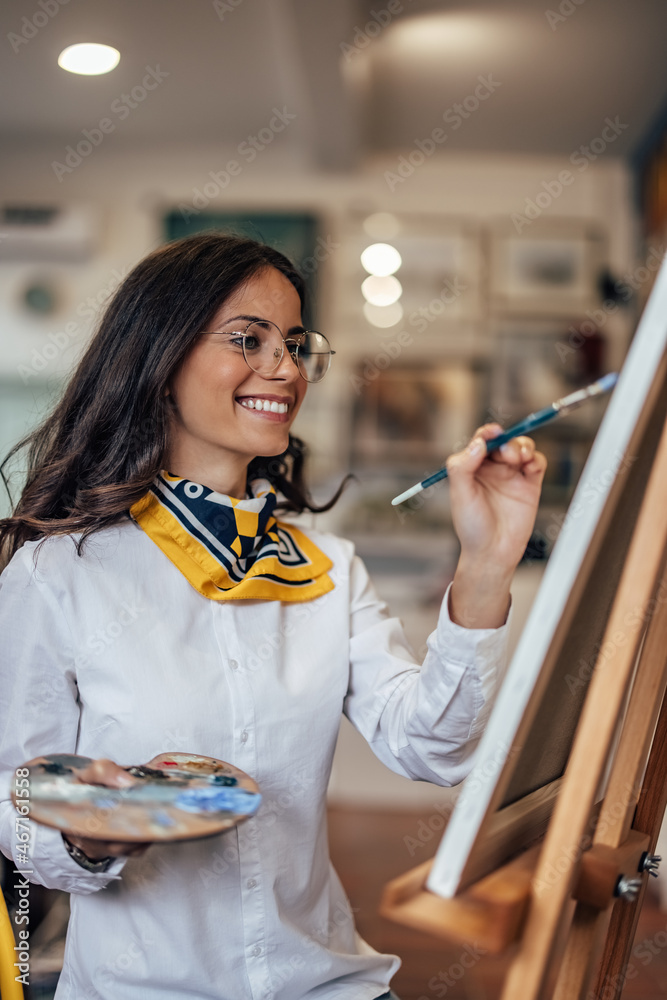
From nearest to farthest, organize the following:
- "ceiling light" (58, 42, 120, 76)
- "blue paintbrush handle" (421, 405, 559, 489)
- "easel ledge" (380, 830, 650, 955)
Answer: "easel ledge" (380, 830, 650, 955)
"blue paintbrush handle" (421, 405, 559, 489)
"ceiling light" (58, 42, 120, 76)

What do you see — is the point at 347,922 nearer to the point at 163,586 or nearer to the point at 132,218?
the point at 163,586

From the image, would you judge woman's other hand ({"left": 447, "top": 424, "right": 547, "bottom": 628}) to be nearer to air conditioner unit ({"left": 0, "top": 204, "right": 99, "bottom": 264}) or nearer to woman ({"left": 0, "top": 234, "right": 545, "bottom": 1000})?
woman ({"left": 0, "top": 234, "right": 545, "bottom": 1000})

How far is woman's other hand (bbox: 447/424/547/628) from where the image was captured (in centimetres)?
92

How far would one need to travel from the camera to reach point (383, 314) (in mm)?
4297

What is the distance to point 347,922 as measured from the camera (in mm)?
1227

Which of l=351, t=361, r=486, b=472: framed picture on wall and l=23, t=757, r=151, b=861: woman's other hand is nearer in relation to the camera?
l=23, t=757, r=151, b=861: woman's other hand

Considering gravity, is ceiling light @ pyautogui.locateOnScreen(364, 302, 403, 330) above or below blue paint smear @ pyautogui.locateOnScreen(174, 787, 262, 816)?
above

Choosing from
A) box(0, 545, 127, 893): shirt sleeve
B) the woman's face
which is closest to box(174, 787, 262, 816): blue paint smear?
box(0, 545, 127, 893): shirt sleeve

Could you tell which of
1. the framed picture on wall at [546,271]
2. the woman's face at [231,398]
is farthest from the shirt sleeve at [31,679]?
the framed picture on wall at [546,271]

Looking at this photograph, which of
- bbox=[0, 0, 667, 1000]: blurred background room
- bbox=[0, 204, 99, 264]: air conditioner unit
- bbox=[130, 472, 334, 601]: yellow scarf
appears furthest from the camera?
bbox=[0, 204, 99, 264]: air conditioner unit

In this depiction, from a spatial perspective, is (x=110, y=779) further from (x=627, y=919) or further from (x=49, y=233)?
(x=49, y=233)

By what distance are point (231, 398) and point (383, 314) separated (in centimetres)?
319

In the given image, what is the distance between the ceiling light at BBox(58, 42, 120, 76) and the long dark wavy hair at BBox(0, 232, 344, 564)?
2491 mm

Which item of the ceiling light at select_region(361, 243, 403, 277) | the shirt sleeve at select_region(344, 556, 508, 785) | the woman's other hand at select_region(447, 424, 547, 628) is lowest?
the shirt sleeve at select_region(344, 556, 508, 785)
